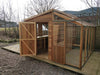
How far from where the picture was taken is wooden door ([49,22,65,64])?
380 centimetres

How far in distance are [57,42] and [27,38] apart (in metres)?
1.94

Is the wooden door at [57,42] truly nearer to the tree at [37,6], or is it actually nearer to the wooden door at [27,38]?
the wooden door at [27,38]

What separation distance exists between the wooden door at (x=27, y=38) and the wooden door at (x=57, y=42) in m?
1.25

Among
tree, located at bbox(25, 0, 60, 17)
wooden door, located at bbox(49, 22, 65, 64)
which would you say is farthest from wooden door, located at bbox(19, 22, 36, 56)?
tree, located at bbox(25, 0, 60, 17)

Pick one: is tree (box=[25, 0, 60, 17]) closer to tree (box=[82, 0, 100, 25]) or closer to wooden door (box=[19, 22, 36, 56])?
tree (box=[82, 0, 100, 25])

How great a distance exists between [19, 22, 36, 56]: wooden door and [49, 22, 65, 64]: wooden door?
49.0 inches

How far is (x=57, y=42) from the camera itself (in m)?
3.96

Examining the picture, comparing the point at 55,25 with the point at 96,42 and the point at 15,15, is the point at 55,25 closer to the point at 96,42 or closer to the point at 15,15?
the point at 96,42

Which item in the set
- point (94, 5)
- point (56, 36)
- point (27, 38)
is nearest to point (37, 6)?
point (94, 5)

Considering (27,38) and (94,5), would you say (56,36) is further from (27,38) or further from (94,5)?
(94,5)

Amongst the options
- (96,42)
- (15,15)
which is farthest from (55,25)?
(15,15)

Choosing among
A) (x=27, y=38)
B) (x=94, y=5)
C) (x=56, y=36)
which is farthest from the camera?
(x=94, y=5)

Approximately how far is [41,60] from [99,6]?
808 centimetres

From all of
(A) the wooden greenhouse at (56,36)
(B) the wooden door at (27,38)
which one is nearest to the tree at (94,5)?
(A) the wooden greenhouse at (56,36)
